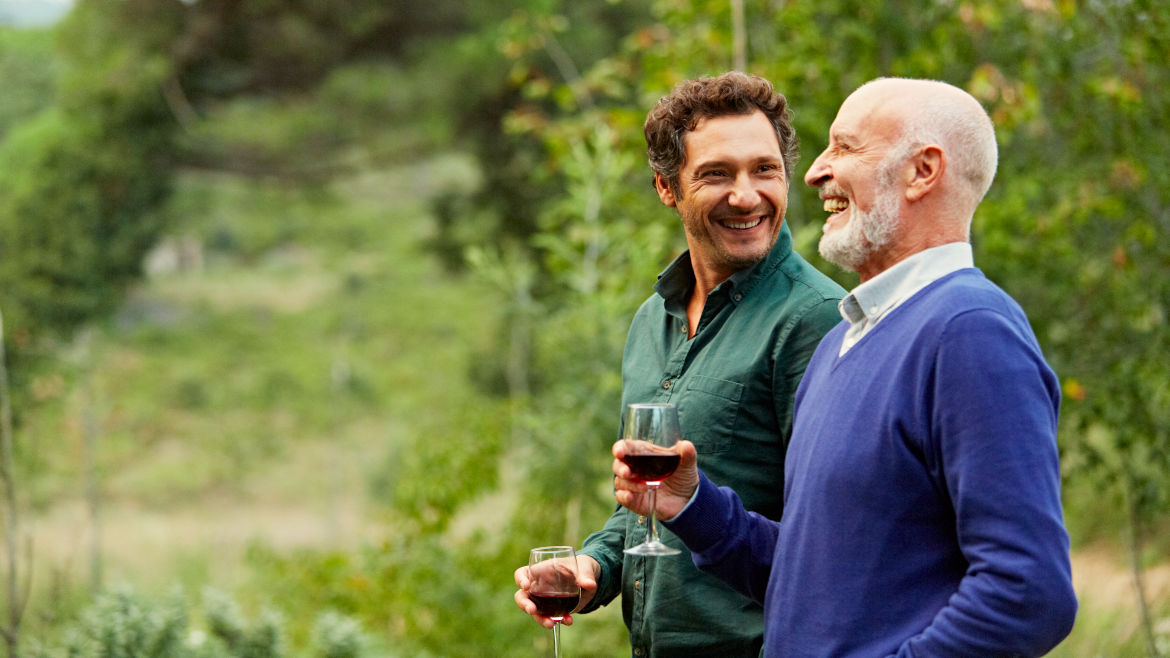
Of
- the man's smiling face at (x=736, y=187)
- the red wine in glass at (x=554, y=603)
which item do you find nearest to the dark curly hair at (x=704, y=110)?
the man's smiling face at (x=736, y=187)

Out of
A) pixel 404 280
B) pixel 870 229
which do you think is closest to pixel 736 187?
pixel 870 229

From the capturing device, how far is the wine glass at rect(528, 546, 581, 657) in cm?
165

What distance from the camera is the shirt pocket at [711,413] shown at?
1.64m

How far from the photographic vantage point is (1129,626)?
4.00m

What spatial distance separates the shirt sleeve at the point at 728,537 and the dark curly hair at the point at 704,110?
1.75 ft

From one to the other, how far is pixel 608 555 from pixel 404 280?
1177 cm

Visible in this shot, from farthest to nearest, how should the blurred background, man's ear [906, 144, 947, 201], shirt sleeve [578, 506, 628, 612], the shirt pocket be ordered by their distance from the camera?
the blurred background → shirt sleeve [578, 506, 628, 612] → the shirt pocket → man's ear [906, 144, 947, 201]

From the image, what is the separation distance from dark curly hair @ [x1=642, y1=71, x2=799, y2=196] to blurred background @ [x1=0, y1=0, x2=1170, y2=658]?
64.7 inches

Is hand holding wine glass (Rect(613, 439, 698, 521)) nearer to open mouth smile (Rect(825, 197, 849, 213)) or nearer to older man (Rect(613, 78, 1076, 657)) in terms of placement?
older man (Rect(613, 78, 1076, 657))

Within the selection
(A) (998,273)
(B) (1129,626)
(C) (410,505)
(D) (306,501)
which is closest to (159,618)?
(C) (410,505)

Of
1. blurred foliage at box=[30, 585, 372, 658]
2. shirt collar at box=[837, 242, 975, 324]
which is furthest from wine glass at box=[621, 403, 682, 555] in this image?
blurred foliage at box=[30, 585, 372, 658]

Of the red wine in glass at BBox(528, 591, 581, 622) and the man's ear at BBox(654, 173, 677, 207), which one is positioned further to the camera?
the man's ear at BBox(654, 173, 677, 207)

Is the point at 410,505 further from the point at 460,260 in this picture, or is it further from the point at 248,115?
the point at 248,115

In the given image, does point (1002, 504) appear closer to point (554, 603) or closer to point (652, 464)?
point (652, 464)
